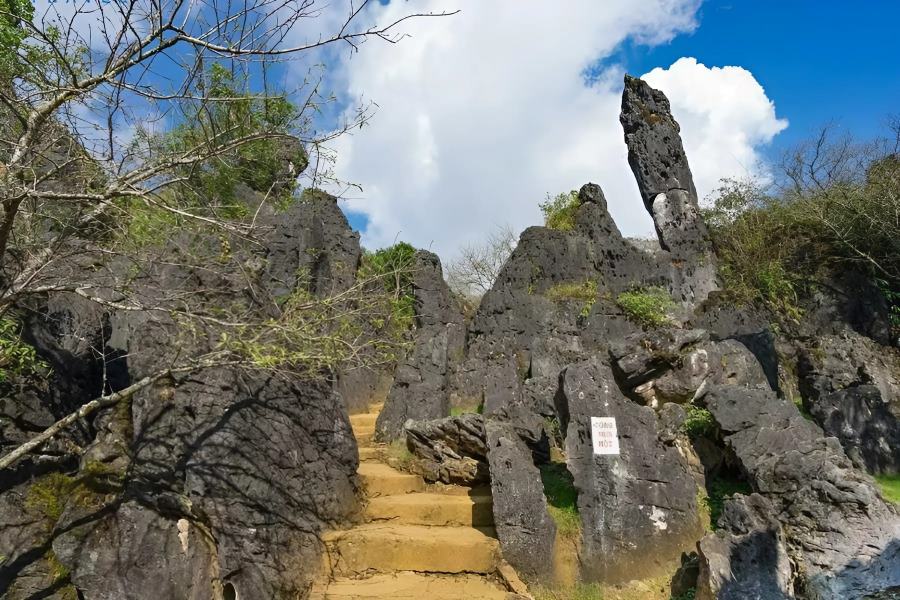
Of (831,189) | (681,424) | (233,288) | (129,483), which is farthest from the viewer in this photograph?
(831,189)

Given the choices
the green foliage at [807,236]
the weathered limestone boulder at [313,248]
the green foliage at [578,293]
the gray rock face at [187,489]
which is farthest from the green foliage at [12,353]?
the green foliage at [807,236]

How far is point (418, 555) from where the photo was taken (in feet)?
17.9

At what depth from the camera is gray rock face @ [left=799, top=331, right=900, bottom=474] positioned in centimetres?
700

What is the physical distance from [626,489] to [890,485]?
3.68 meters

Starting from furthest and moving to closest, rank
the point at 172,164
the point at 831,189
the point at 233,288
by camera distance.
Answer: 1. the point at 831,189
2. the point at 233,288
3. the point at 172,164

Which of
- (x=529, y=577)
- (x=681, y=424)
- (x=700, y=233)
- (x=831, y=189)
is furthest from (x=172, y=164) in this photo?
(x=831, y=189)

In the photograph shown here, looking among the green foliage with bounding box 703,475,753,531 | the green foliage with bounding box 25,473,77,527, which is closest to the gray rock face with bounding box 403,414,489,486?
the green foliage with bounding box 703,475,753,531

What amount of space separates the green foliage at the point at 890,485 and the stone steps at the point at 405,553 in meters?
4.33

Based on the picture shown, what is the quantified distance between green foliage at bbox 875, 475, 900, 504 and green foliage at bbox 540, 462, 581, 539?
128 inches

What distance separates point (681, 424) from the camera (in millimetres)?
6273

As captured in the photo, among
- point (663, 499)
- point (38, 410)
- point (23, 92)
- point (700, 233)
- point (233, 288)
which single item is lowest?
point (663, 499)

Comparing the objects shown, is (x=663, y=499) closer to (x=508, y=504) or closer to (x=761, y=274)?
(x=508, y=504)

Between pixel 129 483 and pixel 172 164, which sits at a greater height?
pixel 172 164

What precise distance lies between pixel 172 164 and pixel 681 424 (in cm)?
568
